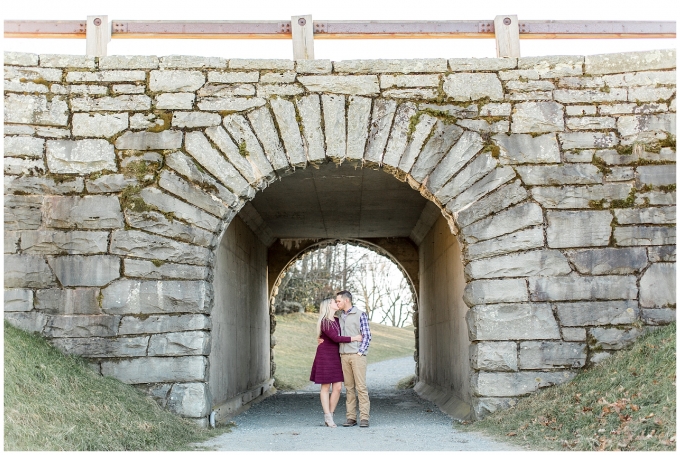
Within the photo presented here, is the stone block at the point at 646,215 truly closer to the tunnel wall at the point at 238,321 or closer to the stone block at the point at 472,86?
the stone block at the point at 472,86

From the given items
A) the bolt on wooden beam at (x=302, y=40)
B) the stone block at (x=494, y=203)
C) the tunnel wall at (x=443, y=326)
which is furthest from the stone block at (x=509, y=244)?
the bolt on wooden beam at (x=302, y=40)

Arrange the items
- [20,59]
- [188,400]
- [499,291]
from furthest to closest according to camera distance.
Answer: [20,59], [499,291], [188,400]

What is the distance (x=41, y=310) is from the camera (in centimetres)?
607

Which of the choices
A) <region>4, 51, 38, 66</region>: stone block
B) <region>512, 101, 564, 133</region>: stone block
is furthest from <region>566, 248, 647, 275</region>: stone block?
<region>4, 51, 38, 66</region>: stone block

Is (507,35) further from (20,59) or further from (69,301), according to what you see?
(69,301)

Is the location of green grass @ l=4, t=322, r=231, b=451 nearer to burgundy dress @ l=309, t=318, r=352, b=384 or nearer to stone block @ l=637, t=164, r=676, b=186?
burgundy dress @ l=309, t=318, r=352, b=384

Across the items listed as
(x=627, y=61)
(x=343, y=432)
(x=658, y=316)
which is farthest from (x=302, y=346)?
(x=627, y=61)

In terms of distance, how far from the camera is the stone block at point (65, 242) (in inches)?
242

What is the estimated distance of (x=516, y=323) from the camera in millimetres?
6125

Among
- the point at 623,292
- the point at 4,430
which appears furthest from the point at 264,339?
the point at 4,430

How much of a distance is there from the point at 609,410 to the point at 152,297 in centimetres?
377

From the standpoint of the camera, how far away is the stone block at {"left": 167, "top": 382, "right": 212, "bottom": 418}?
5945mm

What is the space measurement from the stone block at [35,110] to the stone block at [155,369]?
2.23 m

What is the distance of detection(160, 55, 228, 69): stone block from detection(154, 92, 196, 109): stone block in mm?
292
